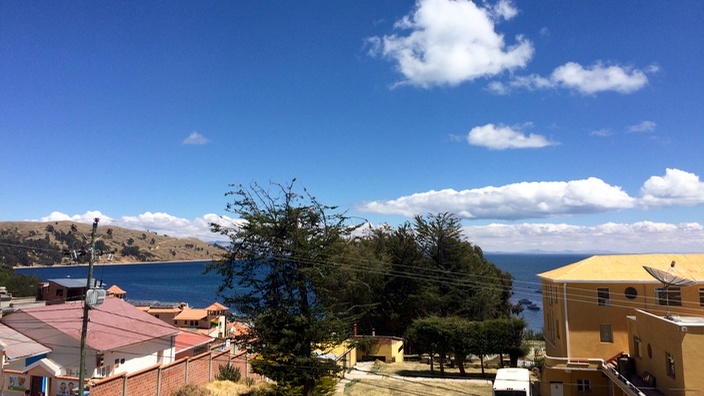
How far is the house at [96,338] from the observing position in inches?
1012

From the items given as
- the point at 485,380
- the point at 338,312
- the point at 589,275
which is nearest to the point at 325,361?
the point at 338,312

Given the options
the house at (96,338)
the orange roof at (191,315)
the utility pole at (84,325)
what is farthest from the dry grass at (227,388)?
the orange roof at (191,315)

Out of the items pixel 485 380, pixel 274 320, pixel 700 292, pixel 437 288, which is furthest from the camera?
pixel 437 288

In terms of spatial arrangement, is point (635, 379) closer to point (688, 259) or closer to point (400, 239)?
point (688, 259)

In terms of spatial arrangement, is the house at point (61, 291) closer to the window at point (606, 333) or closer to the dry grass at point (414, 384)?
the dry grass at point (414, 384)

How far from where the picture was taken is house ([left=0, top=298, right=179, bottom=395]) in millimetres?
25703

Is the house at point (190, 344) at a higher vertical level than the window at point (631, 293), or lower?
lower

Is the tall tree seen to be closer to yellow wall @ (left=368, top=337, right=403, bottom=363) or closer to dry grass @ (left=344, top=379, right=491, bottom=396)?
yellow wall @ (left=368, top=337, right=403, bottom=363)

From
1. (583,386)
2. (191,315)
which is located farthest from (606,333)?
(191,315)

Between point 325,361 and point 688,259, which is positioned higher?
point 688,259

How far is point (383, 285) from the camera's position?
50.9 m

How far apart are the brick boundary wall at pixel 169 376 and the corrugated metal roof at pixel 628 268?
20.6m

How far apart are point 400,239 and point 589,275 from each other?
90.5 feet

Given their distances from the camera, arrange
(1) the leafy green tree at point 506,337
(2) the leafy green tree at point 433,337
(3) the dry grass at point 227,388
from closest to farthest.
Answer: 1. (3) the dry grass at point 227,388
2. (1) the leafy green tree at point 506,337
3. (2) the leafy green tree at point 433,337
